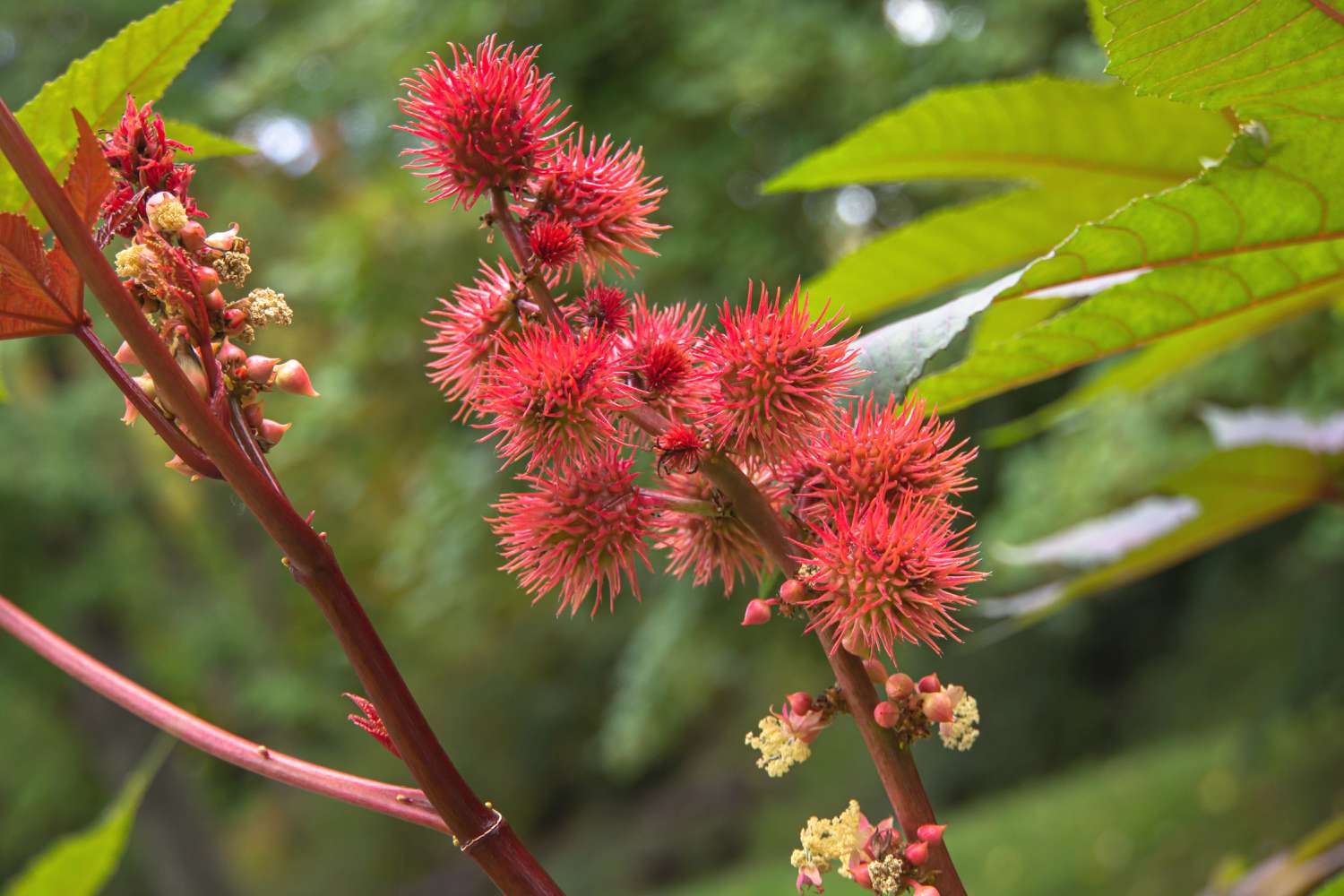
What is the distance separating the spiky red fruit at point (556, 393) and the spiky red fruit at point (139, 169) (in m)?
0.22

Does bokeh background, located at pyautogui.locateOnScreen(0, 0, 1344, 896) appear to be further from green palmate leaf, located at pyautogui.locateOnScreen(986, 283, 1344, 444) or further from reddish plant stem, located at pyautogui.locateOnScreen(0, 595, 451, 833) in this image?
→ reddish plant stem, located at pyautogui.locateOnScreen(0, 595, 451, 833)

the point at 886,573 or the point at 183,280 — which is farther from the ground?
the point at 183,280

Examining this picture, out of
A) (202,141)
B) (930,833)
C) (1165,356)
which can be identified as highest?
(202,141)

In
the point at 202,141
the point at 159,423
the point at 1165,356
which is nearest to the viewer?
the point at 159,423

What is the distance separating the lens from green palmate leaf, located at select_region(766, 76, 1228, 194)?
4.24 feet

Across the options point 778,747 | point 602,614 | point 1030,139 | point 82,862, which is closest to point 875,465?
point 778,747

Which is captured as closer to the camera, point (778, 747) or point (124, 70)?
point (778, 747)

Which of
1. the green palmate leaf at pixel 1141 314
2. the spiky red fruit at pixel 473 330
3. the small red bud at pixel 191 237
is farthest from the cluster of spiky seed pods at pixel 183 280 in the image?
the green palmate leaf at pixel 1141 314

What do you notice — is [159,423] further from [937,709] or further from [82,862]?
[82,862]

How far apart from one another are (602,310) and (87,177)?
0.32 metres

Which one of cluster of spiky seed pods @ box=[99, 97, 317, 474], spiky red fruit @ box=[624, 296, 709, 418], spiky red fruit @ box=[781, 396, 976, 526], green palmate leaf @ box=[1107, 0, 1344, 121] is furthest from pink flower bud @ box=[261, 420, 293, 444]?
green palmate leaf @ box=[1107, 0, 1344, 121]

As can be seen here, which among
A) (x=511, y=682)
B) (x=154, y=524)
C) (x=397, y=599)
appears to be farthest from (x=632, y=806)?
(x=154, y=524)

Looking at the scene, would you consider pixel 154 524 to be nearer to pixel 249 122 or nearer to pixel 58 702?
pixel 58 702

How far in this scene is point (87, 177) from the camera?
61cm
